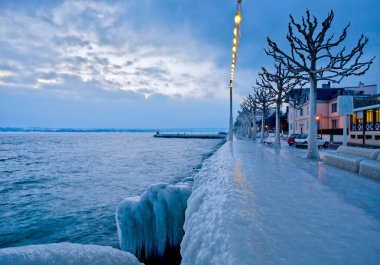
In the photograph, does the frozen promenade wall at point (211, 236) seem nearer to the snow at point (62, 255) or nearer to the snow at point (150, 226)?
the snow at point (62, 255)

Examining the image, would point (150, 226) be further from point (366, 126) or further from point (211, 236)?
point (366, 126)

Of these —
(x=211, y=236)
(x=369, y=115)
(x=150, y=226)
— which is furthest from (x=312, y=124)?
(x=369, y=115)

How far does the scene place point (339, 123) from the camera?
4259 centimetres

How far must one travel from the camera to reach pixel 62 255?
11.1 ft

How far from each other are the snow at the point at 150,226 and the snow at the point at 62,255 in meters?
1.92

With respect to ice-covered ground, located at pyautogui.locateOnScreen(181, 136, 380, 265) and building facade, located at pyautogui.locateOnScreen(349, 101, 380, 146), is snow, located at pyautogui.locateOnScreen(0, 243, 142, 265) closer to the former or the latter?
ice-covered ground, located at pyautogui.locateOnScreen(181, 136, 380, 265)

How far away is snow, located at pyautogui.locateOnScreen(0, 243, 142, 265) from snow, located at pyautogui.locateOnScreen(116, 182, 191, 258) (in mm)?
1919

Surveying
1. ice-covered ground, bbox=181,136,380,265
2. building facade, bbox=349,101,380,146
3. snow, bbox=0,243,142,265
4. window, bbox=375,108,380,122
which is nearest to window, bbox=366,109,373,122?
building facade, bbox=349,101,380,146

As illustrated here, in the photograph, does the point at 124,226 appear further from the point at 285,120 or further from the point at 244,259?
the point at 285,120

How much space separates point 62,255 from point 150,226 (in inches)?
122

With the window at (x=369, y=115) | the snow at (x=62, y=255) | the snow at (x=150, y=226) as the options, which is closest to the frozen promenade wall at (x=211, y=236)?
the snow at (x=62, y=255)

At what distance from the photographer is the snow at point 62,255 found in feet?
9.83

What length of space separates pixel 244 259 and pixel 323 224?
183 cm

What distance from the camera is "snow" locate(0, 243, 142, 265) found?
3.00 m
